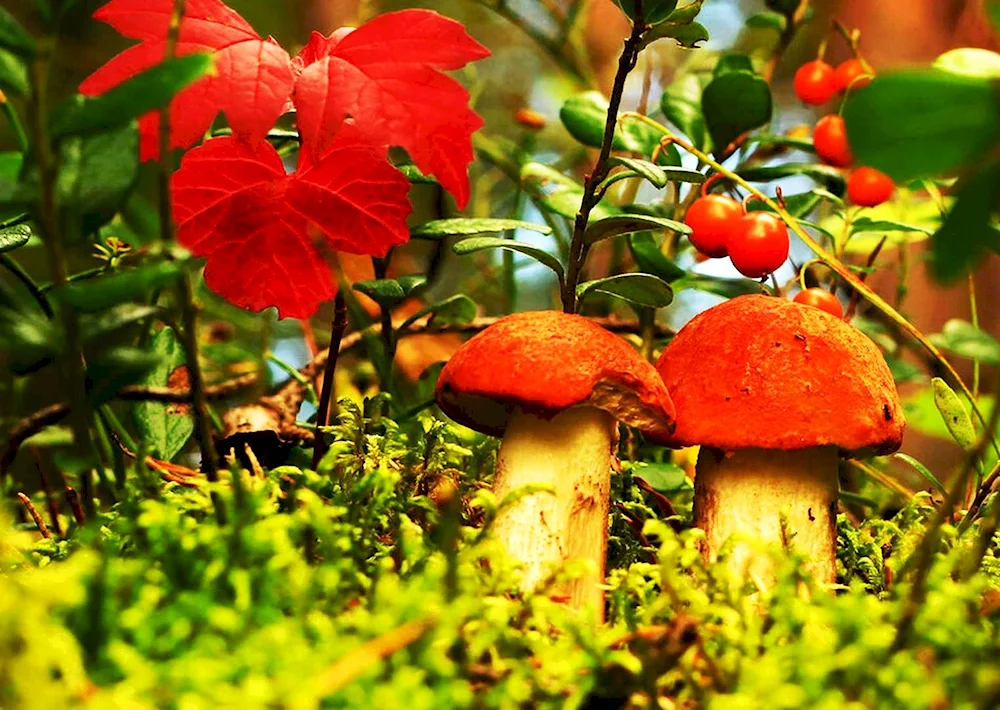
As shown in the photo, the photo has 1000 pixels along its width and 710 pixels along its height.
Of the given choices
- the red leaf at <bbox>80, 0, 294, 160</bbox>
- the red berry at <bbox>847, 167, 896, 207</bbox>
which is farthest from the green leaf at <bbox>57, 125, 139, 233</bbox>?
the red berry at <bbox>847, 167, 896, 207</bbox>

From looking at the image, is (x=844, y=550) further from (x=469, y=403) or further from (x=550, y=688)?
(x=550, y=688)

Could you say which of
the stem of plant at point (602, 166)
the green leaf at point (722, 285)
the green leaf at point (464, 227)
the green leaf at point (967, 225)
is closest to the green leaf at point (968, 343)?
the green leaf at point (967, 225)

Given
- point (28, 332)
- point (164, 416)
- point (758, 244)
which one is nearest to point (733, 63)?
point (758, 244)

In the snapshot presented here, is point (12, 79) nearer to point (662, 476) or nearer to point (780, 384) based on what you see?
point (780, 384)

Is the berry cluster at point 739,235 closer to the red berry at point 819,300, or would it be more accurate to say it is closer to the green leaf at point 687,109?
the red berry at point 819,300

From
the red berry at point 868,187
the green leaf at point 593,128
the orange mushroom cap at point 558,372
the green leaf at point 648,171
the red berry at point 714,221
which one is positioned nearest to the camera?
the orange mushroom cap at point 558,372

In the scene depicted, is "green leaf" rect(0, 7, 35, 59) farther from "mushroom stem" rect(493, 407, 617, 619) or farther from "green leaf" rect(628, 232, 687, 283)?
"green leaf" rect(628, 232, 687, 283)
